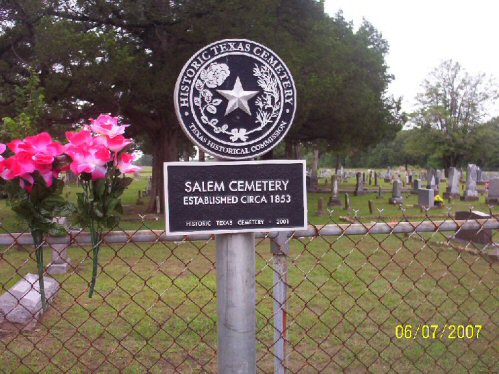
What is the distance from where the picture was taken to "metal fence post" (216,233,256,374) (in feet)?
7.42

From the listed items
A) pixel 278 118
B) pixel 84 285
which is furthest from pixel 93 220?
pixel 84 285

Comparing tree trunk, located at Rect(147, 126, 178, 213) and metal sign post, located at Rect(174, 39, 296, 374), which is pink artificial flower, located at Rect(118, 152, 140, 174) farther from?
tree trunk, located at Rect(147, 126, 178, 213)

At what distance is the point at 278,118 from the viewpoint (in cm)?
226

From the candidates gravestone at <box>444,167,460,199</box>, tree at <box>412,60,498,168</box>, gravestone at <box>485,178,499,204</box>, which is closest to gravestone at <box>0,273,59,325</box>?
gravestone at <box>485,178,499,204</box>

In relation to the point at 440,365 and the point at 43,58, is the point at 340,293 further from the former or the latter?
the point at 43,58

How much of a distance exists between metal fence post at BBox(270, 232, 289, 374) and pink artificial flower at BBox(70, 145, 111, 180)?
1021 mm

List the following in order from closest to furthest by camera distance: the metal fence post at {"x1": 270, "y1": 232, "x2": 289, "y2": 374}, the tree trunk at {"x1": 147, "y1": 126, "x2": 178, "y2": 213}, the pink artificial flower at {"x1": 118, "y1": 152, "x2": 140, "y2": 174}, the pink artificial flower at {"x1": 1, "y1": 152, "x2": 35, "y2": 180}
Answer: the pink artificial flower at {"x1": 1, "y1": 152, "x2": 35, "y2": 180} → the pink artificial flower at {"x1": 118, "y1": 152, "x2": 140, "y2": 174} → the metal fence post at {"x1": 270, "y1": 232, "x2": 289, "y2": 374} → the tree trunk at {"x1": 147, "y1": 126, "x2": 178, "y2": 213}

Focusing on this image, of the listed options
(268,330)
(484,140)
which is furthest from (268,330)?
(484,140)

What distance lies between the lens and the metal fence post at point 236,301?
7.42 feet

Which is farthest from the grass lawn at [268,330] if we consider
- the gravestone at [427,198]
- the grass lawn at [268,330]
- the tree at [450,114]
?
the tree at [450,114]

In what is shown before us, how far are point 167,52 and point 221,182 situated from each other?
14.7 m

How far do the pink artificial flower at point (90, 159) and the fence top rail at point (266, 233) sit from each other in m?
0.42

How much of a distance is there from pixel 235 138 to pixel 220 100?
0.59 feet
